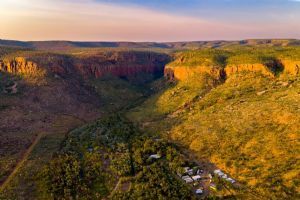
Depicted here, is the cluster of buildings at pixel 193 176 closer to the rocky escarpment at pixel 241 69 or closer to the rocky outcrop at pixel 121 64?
the rocky escarpment at pixel 241 69

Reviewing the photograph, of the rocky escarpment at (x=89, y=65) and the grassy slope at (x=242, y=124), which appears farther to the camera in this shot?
the rocky escarpment at (x=89, y=65)

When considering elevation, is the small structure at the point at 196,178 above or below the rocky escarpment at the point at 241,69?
below

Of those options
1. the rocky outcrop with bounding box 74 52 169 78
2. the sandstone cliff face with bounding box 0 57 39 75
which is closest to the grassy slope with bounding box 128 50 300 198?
the rocky outcrop with bounding box 74 52 169 78

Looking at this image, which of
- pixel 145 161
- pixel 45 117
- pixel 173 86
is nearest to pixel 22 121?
pixel 45 117

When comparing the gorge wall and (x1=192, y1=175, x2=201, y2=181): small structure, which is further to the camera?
the gorge wall

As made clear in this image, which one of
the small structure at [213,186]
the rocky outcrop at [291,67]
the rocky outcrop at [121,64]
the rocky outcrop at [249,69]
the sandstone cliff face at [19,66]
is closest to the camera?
the small structure at [213,186]

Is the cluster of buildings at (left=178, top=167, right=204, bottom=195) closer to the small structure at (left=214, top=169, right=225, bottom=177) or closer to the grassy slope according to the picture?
the small structure at (left=214, top=169, right=225, bottom=177)

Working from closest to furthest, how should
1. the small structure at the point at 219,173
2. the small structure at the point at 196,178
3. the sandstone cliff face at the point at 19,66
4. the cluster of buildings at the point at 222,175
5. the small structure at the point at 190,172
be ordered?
1. the cluster of buildings at the point at 222,175
2. the small structure at the point at 196,178
3. the small structure at the point at 219,173
4. the small structure at the point at 190,172
5. the sandstone cliff face at the point at 19,66

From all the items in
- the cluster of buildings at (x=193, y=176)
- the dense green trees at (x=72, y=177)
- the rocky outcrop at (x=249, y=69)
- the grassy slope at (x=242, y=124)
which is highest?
the rocky outcrop at (x=249, y=69)

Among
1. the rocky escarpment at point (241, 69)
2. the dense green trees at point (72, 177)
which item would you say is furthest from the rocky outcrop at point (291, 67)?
the dense green trees at point (72, 177)
